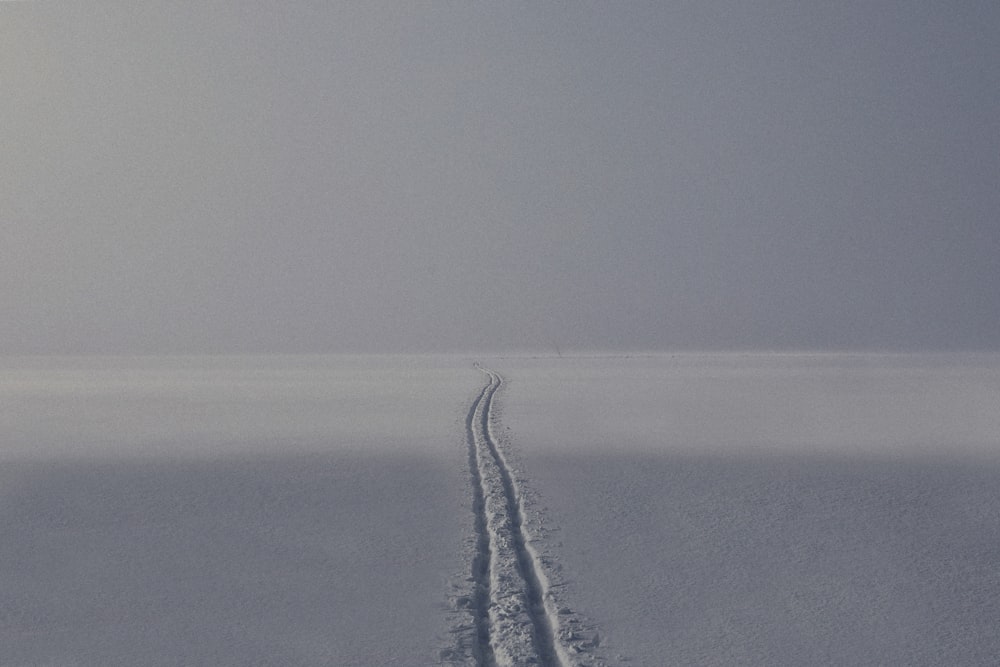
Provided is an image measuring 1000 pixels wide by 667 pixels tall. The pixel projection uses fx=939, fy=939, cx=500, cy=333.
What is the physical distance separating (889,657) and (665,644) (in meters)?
1.48

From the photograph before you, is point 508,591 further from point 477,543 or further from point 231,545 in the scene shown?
point 231,545

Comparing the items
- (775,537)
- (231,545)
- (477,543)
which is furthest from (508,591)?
(775,537)

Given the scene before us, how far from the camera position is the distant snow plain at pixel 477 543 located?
6.55 metres

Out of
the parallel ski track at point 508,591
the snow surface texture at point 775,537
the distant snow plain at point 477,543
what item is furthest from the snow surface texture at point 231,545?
the snow surface texture at point 775,537

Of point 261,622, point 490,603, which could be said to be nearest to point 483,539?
point 490,603

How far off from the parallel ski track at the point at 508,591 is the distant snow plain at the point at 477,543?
0.22 feet

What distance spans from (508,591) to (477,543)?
5.46 feet

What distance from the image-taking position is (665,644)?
6.50 m

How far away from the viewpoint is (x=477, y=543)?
894 centimetres

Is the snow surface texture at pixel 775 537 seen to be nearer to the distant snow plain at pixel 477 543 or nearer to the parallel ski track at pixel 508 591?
the distant snow plain at pixel 477 543

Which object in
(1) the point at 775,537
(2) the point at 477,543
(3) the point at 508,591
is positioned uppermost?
(2) the point at 477,543

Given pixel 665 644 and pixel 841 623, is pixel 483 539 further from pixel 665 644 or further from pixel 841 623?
pixel 841 623

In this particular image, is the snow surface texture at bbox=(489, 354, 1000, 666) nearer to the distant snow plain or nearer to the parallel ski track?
the distant snow plain

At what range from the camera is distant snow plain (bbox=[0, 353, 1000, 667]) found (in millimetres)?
6555
